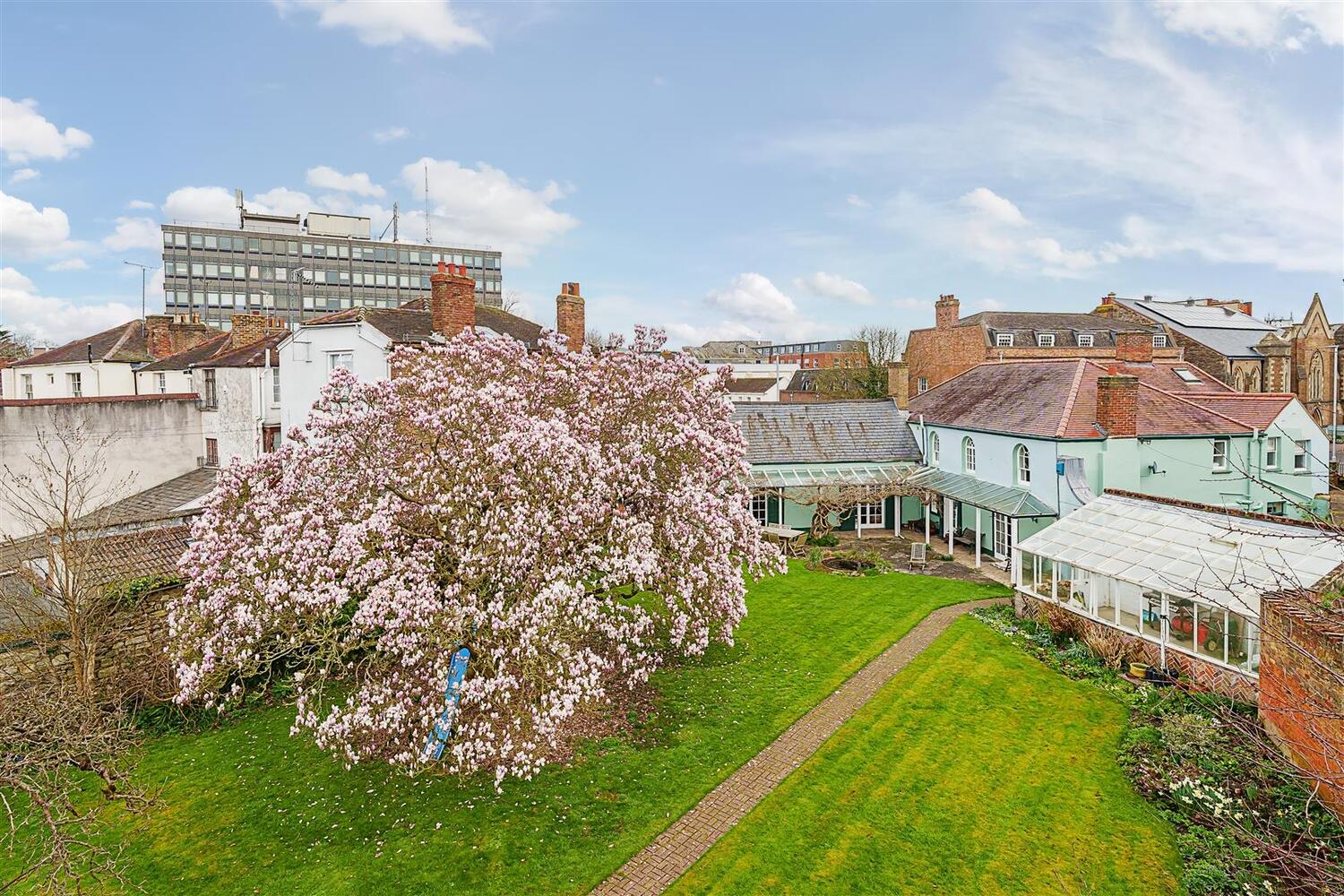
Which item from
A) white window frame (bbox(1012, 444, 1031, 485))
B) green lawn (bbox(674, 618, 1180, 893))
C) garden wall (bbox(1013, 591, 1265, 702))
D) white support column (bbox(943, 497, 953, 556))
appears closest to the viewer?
green lawn (bbox(674, 618, 1180, 893))

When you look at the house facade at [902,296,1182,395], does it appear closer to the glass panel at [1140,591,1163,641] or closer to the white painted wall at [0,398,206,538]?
the glass panel at [1140,591,1163,641]

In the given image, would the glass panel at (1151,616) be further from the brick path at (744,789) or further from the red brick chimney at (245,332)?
the red brick chimney at (245,332)

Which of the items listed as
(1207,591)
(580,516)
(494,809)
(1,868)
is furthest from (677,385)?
(1,868)

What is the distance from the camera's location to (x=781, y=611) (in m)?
22.2

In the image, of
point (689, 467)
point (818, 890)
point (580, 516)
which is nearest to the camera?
point (818, 890)

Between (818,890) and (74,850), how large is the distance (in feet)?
38.6

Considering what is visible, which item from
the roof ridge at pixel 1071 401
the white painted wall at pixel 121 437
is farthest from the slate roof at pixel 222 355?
the roof ridge at pixel 1071 401

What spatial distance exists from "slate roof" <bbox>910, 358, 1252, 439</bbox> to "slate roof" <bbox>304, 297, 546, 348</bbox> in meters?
18.4

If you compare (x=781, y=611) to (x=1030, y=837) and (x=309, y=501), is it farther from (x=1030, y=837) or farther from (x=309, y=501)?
(x=309, y=501)

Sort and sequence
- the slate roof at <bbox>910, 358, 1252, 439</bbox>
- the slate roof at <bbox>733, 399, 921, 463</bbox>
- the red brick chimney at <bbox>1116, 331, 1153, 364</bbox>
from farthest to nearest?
the red brick chimney at <bbox>1116, 331, 1153, 364</bbox> < the slate roof at <bbox>733, 399, 921, 463</bbox> < the slate roof at <bbox>910, 358, 1252, 439</bbox>

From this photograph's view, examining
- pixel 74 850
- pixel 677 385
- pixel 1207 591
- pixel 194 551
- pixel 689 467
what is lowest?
pixel 74 850

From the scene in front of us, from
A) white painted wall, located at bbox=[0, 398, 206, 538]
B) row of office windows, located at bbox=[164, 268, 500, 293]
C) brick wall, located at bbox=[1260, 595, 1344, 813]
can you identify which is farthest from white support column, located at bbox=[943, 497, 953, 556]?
row of office windows, located at bbox=[164, 268, 500, 293]

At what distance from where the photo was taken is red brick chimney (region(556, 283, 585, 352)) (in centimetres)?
2736

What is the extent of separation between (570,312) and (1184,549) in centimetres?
2031
